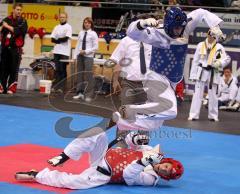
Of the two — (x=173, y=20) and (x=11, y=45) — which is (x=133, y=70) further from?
(x=11, y=45)

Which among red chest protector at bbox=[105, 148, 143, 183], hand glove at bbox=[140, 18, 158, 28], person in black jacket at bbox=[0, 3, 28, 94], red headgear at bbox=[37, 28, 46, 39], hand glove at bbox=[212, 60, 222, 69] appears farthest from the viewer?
red headgear at bbox=[37, 28, 46, 39]

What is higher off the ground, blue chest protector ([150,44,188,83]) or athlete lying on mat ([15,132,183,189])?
blue chest protector ([150,44,188,83])

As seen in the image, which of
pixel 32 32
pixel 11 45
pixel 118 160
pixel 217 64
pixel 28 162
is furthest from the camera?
pixel 32 32

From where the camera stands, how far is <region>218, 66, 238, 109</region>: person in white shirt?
585 inches

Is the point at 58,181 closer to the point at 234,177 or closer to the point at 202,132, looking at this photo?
the point at 234,177

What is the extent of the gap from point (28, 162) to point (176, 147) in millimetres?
2710

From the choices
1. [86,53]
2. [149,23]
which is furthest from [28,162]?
[86,53]

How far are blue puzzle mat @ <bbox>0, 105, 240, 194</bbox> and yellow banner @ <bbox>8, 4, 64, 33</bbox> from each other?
6.18 m

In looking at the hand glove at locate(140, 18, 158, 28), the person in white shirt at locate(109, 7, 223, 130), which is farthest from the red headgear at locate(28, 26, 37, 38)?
the hand glove at locate(140, 18, 158, 28)

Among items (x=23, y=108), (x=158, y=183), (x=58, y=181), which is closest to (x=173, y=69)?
(x=158, y=183)

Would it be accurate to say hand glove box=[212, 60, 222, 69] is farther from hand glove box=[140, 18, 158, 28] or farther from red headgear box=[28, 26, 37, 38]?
red headgear box=[28, 26, 37, 38]

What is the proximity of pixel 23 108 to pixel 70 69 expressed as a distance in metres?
4.57

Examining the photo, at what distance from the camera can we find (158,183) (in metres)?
6.55

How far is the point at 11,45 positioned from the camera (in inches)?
586
